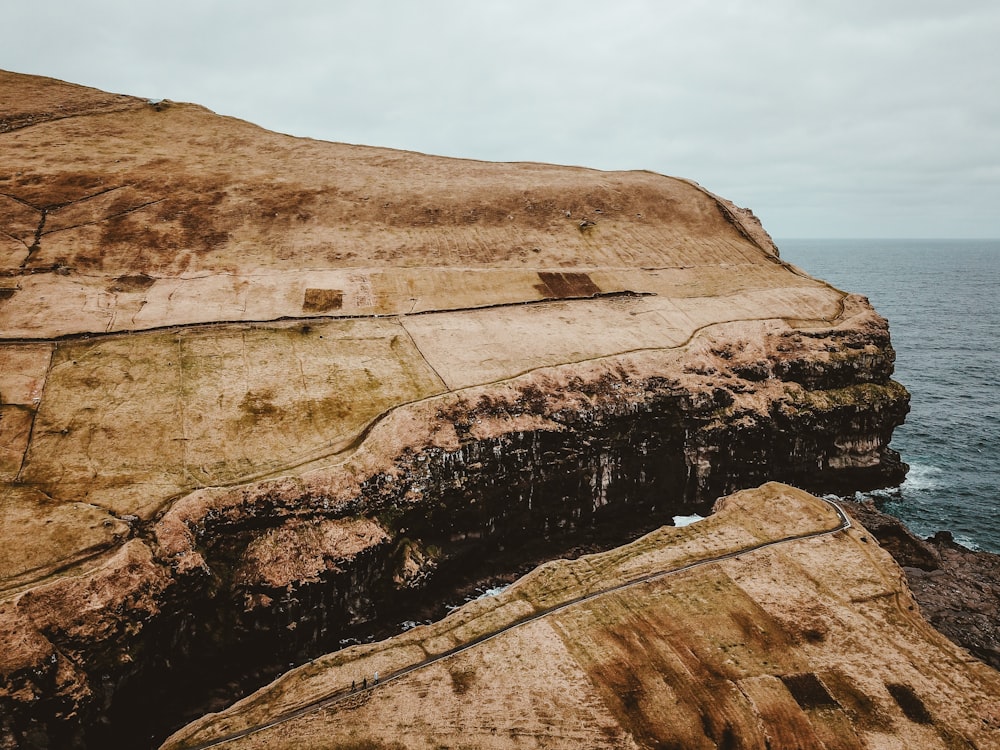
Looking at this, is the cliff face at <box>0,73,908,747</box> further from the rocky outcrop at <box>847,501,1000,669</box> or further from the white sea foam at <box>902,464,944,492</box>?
the rocky outcrop at <box>847,501,1000,669</box>

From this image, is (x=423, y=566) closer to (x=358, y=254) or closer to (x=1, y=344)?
(x=1, y=344)

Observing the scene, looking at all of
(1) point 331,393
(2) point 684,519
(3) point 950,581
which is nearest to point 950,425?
(3) point 950,581

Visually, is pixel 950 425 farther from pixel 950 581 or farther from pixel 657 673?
pixel 657 673

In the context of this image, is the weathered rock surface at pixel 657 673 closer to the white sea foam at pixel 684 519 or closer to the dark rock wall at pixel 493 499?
the dark rock wall at pixel 493 499

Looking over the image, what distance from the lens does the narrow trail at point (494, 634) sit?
2342 centimetres

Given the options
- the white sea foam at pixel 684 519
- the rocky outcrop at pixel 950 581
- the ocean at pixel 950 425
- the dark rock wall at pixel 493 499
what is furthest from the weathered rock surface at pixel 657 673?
the ocean at pixel 950 425

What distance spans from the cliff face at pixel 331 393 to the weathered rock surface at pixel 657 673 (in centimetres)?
490

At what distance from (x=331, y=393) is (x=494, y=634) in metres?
18.4

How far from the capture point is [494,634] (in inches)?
1113

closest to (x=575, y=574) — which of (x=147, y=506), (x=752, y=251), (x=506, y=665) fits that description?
Answer: (x=506, y=665)

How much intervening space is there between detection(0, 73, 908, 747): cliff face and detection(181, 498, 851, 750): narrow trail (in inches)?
194

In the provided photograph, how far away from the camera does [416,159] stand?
8275cm

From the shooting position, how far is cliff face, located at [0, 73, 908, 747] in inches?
1058

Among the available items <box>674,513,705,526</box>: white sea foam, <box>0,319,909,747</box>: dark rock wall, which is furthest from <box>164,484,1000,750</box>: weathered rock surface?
<box>674,513,705,526</box>: white sea foam
